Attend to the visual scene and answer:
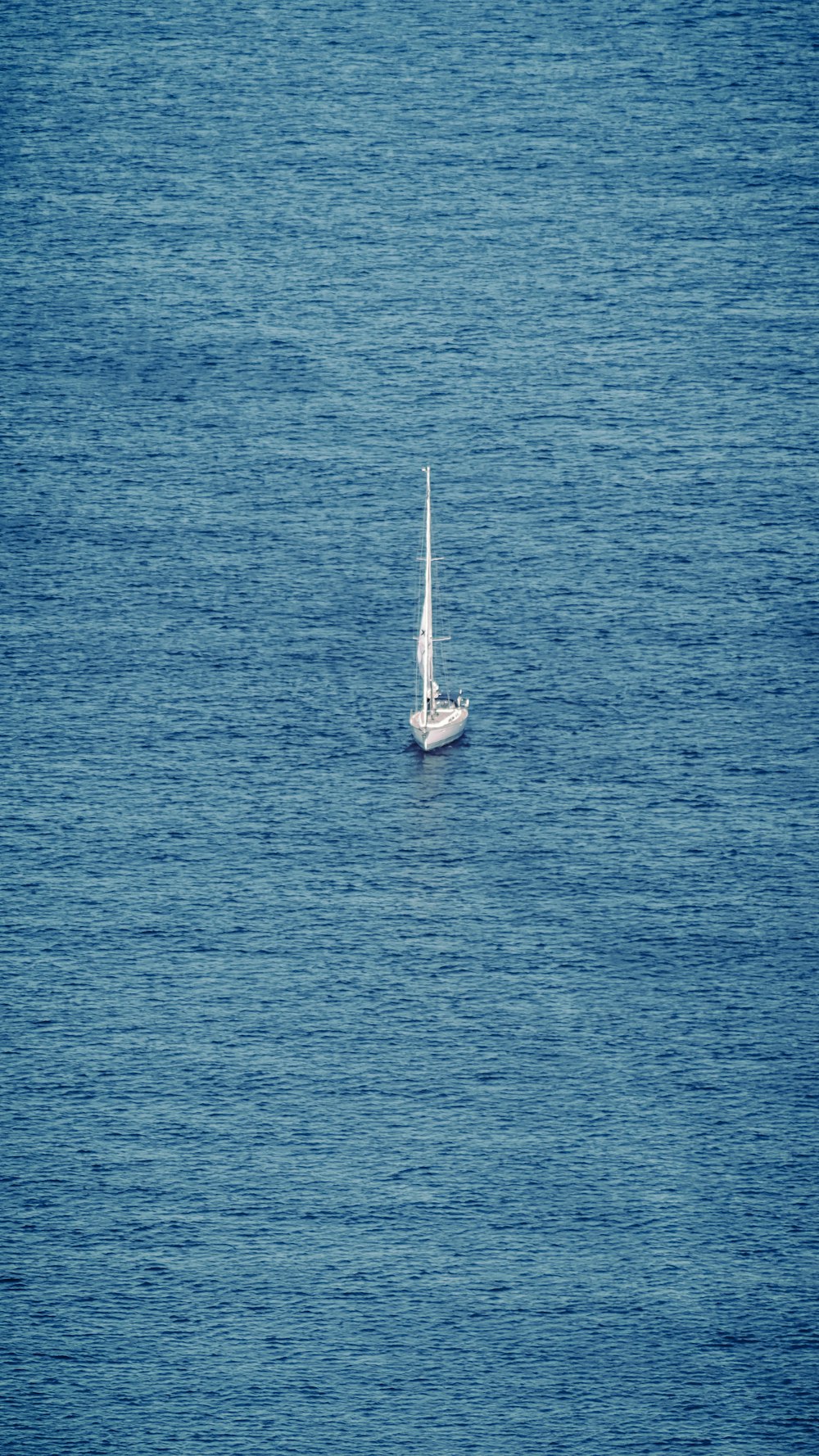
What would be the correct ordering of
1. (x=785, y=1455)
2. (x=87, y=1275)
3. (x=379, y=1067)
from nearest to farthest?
(x=785, y=1455) → (x=87, y=1275) → (x=379, y=1067)

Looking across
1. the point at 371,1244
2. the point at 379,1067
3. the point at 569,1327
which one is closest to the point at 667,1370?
the point at 569,1327

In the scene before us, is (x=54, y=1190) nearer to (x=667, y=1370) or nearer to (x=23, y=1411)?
(x=23, y=1411)

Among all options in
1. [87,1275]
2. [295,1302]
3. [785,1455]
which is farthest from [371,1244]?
[785,1455]

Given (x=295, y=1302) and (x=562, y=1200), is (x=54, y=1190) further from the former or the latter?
(x=562, y=1200)

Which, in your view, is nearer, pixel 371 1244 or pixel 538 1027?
pixel 371 1244

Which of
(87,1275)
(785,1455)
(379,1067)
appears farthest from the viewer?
(379,1067)

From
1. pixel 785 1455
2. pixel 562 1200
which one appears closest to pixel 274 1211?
pixel 562 1200

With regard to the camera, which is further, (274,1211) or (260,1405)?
(274,1211)

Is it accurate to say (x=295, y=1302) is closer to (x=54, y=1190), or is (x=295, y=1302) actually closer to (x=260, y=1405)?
(x=260, y=1405)
